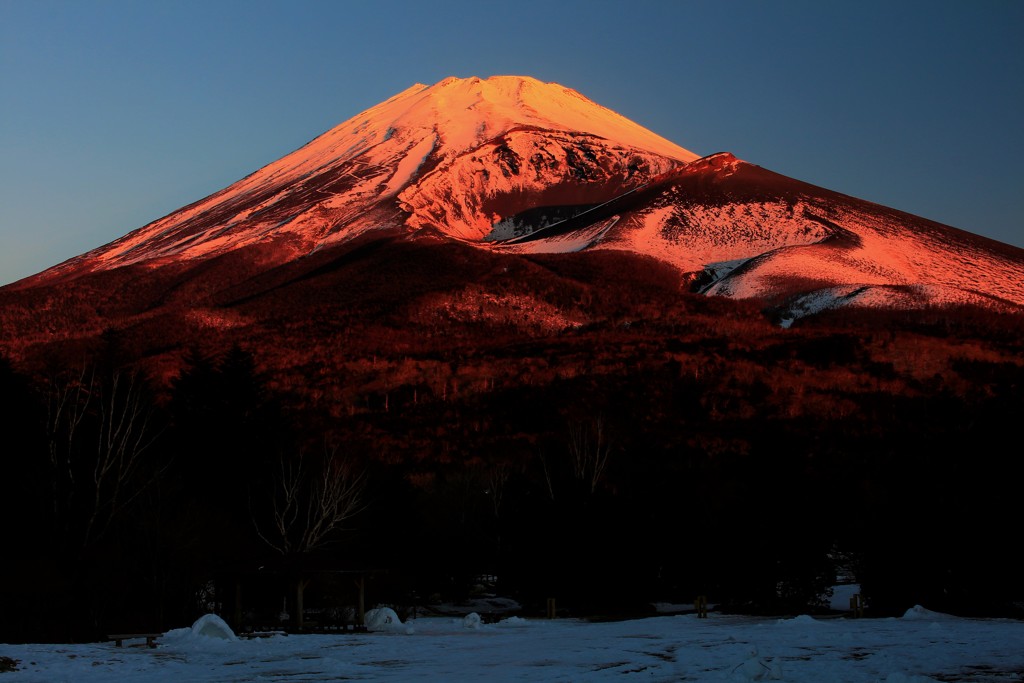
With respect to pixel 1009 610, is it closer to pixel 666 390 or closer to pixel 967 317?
pixel 666 390

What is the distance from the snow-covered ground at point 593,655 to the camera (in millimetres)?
18594

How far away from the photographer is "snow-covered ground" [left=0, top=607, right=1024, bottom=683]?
18.6 meters

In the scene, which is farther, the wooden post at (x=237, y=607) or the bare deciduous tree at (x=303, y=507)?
the bare deciduous tree at (x=303, y=507)

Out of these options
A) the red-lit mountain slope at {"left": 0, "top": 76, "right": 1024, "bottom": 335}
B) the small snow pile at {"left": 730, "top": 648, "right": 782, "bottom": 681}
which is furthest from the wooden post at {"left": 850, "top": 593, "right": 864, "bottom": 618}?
the red-lit mountain slope at {"left": 0, "top": 76, "right": 1024, "bottom": 335}

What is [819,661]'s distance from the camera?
19734 millimetres

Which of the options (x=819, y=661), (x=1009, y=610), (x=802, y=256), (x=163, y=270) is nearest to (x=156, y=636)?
(x=819, y=661)

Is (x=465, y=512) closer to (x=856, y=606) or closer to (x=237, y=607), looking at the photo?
(x=237, y=607)

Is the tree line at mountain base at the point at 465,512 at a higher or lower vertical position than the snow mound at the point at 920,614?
higher

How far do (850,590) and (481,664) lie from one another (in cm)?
2856

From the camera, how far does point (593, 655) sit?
2203 centimetres

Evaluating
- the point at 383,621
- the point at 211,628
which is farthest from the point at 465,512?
the point at 211,628

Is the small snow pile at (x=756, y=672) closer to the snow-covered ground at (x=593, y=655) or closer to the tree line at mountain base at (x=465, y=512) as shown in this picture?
the snow-covered ground at (x=593, y=655)

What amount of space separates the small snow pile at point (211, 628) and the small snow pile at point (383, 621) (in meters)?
5.76

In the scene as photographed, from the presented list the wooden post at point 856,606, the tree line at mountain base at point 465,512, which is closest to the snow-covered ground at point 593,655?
the wooden post at point 856,606
